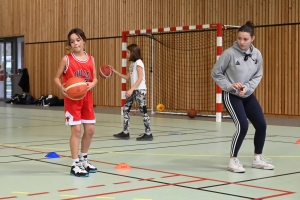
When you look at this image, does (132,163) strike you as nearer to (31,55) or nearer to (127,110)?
(127,110)

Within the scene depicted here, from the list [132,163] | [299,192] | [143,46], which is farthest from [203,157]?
[143,46]

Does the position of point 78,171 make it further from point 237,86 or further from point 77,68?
point 237,86

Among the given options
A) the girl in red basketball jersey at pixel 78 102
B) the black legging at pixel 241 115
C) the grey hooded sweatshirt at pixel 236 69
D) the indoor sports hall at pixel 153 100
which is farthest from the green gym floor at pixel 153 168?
the grey hooded sweatshirt at pixel 236 69

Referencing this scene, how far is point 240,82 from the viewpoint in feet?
20.3

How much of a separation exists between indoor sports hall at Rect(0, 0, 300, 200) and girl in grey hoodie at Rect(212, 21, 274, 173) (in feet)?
0.05

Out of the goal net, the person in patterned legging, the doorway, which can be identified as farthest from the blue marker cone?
the doorway

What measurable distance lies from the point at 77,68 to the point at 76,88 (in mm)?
380

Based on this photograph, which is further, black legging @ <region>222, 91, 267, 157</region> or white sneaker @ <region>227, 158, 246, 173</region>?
black legging @ <region>222, 91, 267, 157</region>

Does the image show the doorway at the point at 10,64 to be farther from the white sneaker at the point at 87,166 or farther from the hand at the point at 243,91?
the hand at the point at 243,91

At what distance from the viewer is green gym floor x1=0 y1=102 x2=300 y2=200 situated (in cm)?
495

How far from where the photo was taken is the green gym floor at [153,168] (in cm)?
495

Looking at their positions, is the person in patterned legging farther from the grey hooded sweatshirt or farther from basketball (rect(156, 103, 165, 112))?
basketball (rect(156, 103, 165, 112))

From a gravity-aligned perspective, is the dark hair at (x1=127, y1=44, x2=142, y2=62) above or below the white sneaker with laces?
above

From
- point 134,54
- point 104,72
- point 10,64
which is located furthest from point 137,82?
point 10,64
